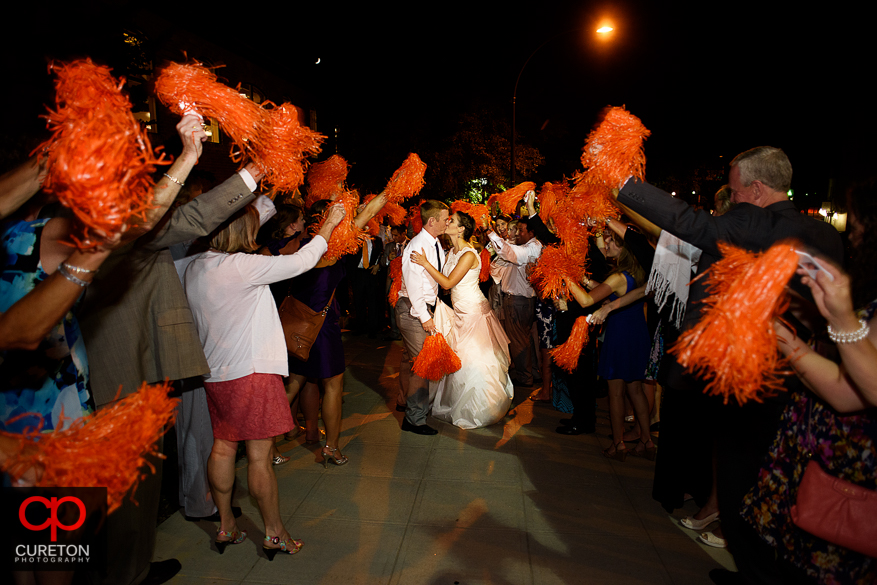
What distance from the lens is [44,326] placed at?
154 cm

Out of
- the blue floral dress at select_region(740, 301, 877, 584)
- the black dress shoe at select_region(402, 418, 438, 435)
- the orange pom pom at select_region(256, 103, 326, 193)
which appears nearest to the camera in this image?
the blue floral dress at select_region(740, 301, 877, 584)

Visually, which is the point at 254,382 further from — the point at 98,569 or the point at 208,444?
the point at 98,569

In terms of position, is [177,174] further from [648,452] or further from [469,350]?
[648,452]

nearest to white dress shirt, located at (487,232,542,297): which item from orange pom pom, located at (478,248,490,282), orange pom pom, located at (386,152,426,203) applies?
orange pom pom, located at (478,248,490,282)

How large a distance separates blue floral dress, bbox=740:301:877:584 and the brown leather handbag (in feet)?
10.4

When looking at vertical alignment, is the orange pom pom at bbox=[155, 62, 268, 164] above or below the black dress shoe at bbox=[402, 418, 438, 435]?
above

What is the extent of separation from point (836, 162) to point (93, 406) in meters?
41.1

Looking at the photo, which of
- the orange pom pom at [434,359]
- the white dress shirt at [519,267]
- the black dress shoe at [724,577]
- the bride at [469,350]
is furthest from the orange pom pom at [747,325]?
the white dress shirt at [519,267]

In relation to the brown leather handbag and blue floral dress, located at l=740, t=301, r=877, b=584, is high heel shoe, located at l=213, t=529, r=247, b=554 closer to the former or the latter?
the brown leather handbag

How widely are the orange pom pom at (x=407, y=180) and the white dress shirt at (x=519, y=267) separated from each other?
89.7 inches

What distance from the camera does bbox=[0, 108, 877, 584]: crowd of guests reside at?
6.26 ft

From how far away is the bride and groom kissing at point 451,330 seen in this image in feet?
16.6

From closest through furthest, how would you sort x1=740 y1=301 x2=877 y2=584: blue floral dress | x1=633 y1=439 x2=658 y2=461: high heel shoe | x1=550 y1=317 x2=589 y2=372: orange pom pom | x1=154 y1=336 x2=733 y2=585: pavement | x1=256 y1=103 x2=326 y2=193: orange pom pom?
1. x1=740 y1=301 x2=877 y2=584: blue floral dress
2. x1=256 y1=103 x2=326 y2=193: orange pom pom
3. x1=154 y1=336 x2=733 y2=585: pavement
4. x1=633 y1=439 x2=658 y2=461: high heel shoe
5. x1=550 y1=317 x2=589 y2=372: orange pom pom

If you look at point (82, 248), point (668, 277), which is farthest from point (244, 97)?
point (668, 277)
